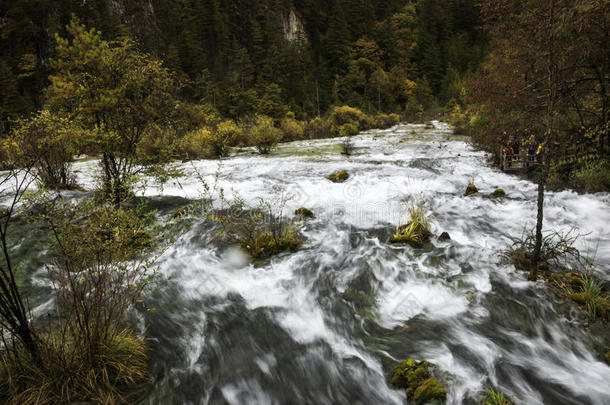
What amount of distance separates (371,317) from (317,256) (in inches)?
75.5

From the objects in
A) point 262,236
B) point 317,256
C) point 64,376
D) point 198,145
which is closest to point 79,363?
point 64,376

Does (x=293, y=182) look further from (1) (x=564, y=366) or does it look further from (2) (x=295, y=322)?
(1) (x=564, y=366)

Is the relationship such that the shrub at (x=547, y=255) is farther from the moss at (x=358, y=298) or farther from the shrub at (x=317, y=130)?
the shrub at (x=317, y=130)

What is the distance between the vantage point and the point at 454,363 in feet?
11.7

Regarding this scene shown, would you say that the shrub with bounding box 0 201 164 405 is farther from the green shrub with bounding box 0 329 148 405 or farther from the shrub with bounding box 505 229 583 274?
the shrub with bounding box 505 229 583 274

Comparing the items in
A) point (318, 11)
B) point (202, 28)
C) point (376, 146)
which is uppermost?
point (318, 11)

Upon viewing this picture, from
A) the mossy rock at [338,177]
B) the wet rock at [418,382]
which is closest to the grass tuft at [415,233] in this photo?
the wet rock at [418,382]

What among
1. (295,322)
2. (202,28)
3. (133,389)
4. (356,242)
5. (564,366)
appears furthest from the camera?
(202,28)

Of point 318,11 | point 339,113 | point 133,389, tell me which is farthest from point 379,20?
point 133,389

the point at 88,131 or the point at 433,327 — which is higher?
the point at 88,131

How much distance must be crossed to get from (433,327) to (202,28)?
49703 mm

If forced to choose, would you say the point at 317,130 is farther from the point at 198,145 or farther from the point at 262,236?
the point at 262,236

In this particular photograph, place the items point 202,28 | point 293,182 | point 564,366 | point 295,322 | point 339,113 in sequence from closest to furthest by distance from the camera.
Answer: point 564,366, point 295,322, point 293,182, point 339,113, point 202,28

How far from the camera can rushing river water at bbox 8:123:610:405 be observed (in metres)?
3.35
